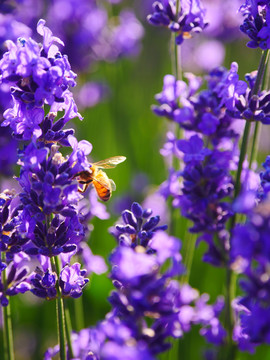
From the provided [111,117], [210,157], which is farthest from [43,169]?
[111,117]

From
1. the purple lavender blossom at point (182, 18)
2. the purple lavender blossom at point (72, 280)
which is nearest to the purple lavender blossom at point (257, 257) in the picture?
the purple lavender blossom at point (72, 280)

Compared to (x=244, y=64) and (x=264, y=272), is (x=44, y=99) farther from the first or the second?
(x=244, y=64)

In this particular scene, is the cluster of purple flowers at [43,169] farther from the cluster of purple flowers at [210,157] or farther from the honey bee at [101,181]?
the cluster of purple flowers at [210,157]

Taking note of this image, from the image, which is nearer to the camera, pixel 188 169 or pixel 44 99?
pixel 44 99

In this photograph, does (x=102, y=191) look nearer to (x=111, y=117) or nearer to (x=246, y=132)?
(x=246, y=132)

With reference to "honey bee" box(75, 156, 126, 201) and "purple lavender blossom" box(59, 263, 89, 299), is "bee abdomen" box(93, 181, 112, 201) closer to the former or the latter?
"honey bee" box(75, 156, 126, 201)

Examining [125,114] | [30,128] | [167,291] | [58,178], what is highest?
[30,128]

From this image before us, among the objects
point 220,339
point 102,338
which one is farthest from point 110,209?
point 102,338
